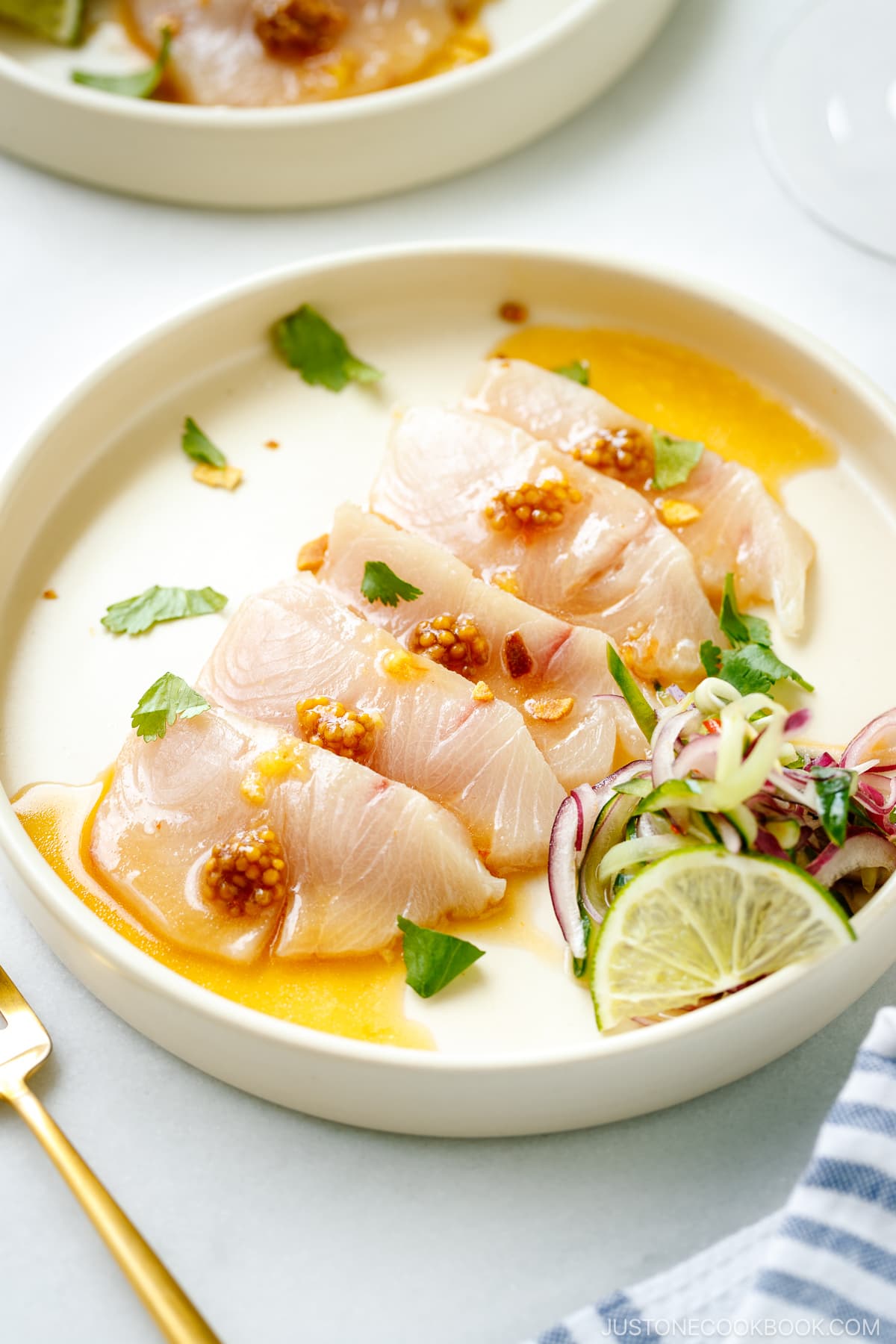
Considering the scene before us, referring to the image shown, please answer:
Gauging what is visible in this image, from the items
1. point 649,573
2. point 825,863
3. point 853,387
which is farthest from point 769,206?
point 825,863

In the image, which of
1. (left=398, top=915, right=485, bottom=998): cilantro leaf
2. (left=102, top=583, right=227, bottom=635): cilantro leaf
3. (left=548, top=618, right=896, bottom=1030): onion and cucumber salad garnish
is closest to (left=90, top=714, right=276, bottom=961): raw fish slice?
(left=398, top=915, right=485, bottom=998): cilantro leaf

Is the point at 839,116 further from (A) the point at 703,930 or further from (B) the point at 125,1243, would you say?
(B) the point at 125,1243

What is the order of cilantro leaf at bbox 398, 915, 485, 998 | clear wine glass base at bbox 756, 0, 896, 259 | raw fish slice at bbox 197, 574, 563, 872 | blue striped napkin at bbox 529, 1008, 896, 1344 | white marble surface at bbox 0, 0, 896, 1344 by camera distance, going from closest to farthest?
1. blue striped napkin at bbox 529, 1008, 896, 1344
2. white marble surface at bbox 0, 0, 896, 1344
3. cilantro leaf at bbox 398, 915, 485, 998
4. raw fish slice at bbox 197, 574, 563, 872
5. clear wine glass base at bbox 756, 0, 896, 259

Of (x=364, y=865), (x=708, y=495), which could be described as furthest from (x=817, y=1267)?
(x=708, y=495)

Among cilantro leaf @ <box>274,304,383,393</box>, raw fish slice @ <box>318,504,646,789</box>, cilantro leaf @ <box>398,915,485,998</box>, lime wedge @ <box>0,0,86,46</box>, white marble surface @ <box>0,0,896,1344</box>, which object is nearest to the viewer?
white marble surface @ <box>0,0,896,1344</box>

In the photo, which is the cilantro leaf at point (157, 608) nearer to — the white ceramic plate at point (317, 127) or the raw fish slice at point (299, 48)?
the white ceramic plate at point (317, 127)

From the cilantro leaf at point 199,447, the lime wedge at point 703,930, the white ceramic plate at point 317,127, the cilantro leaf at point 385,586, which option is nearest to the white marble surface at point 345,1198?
the lime wedge at point 703,930

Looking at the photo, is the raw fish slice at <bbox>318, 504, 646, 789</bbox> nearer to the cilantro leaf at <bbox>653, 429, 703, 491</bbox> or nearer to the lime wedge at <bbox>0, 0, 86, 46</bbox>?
the cilantro leaf at <bbox>653, 429, 703, 491</bbox>
